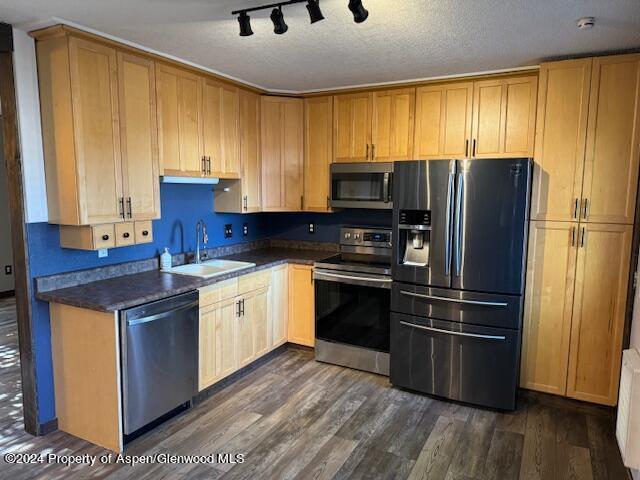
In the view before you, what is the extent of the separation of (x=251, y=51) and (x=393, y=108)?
4.44ft

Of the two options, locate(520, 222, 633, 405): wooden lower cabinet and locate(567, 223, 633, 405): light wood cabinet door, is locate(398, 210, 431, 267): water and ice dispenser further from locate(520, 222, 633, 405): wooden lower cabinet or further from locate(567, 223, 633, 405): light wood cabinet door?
locate(567, 223, 633, 405): light wood cabinet door

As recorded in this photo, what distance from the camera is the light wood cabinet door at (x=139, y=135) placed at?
276 cm

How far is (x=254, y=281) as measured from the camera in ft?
11.6

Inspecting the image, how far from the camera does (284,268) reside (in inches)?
155

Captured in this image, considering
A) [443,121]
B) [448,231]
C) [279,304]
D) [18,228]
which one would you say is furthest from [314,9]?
[279,304]

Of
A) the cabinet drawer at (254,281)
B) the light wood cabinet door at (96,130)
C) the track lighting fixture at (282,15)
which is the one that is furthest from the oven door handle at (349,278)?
the track lighting fixture at (282,15)

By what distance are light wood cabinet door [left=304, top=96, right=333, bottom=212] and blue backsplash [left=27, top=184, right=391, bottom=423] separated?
Result: 0.32 meters

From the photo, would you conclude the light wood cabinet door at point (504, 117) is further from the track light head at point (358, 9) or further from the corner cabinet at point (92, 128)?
the corner cabinet at point (92, 128)

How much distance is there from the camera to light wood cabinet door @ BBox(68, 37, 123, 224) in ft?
8.14

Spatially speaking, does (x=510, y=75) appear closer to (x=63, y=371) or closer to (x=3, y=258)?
(x=63, y=371)

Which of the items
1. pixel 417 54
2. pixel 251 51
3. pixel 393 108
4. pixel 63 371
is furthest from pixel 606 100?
pixel 63 371

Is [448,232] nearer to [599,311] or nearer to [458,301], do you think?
[458,301]

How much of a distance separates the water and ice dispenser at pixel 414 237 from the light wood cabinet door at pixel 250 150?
1.42 metres

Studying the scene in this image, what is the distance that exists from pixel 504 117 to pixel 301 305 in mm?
2272
